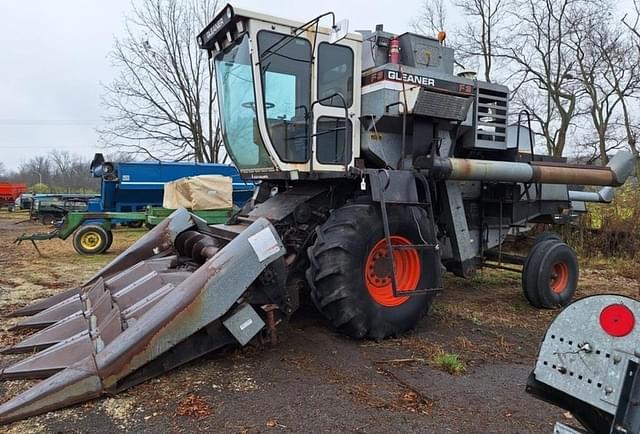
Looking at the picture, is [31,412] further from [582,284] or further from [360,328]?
[582,284]

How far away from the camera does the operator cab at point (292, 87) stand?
4531 mm

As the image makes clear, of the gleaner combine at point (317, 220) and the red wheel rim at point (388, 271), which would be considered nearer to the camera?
the gleaner combine at point (317, 220)

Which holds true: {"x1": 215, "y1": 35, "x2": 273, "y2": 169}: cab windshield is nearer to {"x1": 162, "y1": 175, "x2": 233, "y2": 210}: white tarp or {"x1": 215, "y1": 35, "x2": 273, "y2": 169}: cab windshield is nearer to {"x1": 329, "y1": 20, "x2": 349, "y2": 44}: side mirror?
{"x1": 329, "y1": 20, "x2": 349, "y2": 44}: side mirror

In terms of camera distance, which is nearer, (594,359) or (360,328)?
(594,359)

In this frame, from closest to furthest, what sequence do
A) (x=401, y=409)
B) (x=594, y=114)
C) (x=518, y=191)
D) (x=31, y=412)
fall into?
1. (x=31, y=412)
2. (x=401, y=409)
3. (x=518, y=191)
4. (x=594, y=114)

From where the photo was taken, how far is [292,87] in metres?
4.71

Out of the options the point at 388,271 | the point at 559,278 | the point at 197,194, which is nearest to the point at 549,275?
the point at 559,278

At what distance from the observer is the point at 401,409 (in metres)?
3.01

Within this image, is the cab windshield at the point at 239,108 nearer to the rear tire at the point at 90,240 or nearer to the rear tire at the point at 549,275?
the rear tire at the point at 549,275

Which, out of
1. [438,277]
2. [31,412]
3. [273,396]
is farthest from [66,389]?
[438,277]

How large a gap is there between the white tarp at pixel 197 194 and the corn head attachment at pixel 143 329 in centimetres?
726

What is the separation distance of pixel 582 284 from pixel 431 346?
168 inches

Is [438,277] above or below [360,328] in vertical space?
above

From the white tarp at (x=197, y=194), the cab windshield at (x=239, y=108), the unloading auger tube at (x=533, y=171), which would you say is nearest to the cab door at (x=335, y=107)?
the cab windshield at (x=239, y=108)
